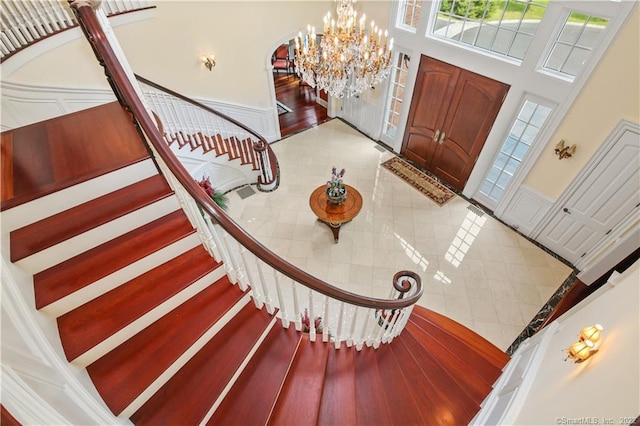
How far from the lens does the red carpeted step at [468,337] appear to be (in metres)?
2.84

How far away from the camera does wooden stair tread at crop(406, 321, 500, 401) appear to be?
2379mm

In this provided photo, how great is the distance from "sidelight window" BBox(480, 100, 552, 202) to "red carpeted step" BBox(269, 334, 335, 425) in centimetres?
386

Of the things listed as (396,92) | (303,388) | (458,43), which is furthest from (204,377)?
(396,92)

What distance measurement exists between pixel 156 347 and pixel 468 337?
296 centimetres

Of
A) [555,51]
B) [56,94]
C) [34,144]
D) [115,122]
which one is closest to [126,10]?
[56,94]

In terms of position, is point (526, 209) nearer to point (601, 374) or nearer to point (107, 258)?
point (601, 374)

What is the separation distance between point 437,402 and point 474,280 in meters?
2.13

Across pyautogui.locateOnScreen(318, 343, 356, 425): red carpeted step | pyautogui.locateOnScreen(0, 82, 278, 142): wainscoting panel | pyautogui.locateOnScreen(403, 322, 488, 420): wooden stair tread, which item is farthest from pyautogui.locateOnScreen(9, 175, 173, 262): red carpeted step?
pyautogui.locateOnScreen(403, 322, 488, 420): wooden stair tread

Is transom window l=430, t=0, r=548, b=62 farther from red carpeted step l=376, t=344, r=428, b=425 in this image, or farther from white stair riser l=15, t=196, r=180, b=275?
white stair riser l=15, t=196, r=180, b=275

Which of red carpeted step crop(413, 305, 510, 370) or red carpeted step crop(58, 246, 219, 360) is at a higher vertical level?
red carpeted step crop(58, 246, 219, 360)

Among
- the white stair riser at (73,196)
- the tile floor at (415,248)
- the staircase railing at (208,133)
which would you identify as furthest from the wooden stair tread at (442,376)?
the staircase railing at (208,133)

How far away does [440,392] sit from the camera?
7.33 ft

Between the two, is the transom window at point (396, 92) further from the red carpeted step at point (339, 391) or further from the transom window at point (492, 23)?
the red carpeted step at point (339, 391)

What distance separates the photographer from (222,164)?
4777 millimetres
